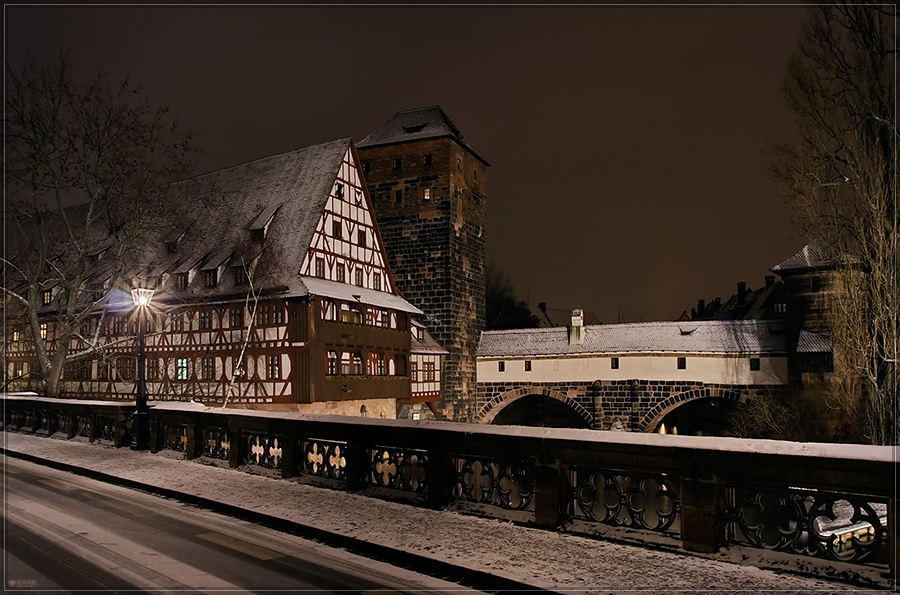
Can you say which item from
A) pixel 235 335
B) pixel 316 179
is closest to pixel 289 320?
pixel 235 335

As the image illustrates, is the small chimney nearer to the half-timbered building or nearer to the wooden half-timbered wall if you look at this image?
the half-timbered building

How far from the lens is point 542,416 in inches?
2037

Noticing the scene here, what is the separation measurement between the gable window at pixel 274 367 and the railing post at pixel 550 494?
23674 millimetres

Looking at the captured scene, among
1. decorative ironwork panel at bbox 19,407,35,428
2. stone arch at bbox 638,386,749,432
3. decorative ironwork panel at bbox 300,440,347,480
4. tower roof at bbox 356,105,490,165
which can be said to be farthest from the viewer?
tower roof at bbox 356,105,490,165

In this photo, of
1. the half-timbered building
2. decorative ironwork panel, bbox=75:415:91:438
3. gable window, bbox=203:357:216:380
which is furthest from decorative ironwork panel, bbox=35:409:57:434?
gable window, bbox=203:357:216:380

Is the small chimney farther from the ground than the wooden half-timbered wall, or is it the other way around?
the wooden half-timbered wall

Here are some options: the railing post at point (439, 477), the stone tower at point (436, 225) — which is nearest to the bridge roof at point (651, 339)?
the stone tower at point (436, 225)

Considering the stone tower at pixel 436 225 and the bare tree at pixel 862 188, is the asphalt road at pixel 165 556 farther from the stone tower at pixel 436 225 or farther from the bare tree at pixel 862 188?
the stone tower at pixel 436 225

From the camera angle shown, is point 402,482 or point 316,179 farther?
point 316,179

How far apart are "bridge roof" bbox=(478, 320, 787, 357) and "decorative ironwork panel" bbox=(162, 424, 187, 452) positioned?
32.4 meters

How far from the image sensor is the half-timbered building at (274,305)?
98.2ft

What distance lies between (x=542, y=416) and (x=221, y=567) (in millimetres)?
46324

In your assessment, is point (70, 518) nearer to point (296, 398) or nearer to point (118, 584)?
point (118, 584)

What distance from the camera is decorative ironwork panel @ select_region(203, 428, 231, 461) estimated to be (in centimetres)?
1289
